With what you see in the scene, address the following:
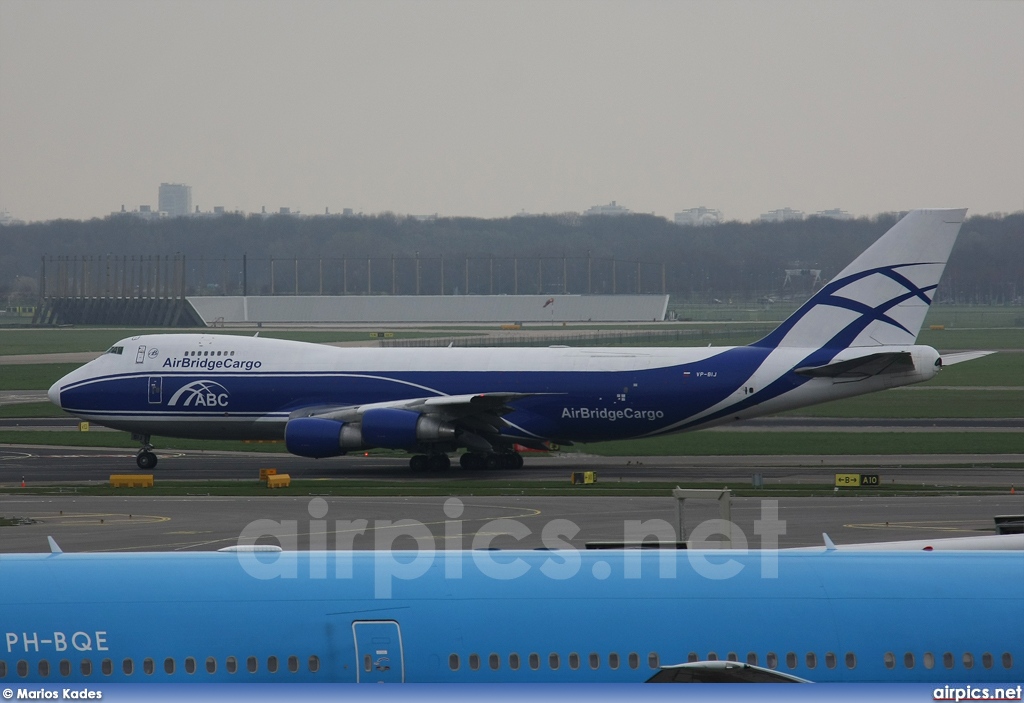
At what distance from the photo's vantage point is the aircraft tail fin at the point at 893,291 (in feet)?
143

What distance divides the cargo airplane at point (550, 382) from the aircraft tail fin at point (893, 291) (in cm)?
5

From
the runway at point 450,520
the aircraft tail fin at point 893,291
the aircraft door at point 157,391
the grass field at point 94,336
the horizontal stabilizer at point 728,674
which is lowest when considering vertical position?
the runway at point 450,520

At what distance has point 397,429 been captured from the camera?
1692 inches

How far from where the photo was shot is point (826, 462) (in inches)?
1793

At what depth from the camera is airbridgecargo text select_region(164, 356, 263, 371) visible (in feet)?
151

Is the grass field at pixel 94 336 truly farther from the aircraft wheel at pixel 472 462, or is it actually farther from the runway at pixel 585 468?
the aircraft wheel at pixel 472 462

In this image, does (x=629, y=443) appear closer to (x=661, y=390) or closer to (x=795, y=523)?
(x=661, y=390)

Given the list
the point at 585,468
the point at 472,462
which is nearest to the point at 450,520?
the point at 472,462

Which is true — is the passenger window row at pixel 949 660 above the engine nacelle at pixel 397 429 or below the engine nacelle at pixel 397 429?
above

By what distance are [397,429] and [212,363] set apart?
8.10m

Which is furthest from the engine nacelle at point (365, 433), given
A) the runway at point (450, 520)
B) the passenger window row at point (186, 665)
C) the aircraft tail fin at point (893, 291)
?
the passenger window row at point (186, 665)

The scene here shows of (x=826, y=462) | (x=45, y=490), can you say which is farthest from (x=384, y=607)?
(x=826, y=462)

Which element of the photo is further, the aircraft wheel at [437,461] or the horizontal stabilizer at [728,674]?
the aircraft wheel at [437,461]

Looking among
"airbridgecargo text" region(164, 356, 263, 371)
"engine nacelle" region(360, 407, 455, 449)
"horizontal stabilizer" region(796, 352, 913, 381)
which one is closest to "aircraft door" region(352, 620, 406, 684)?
"engine nacelle" region(360, 407, 455, 449)
